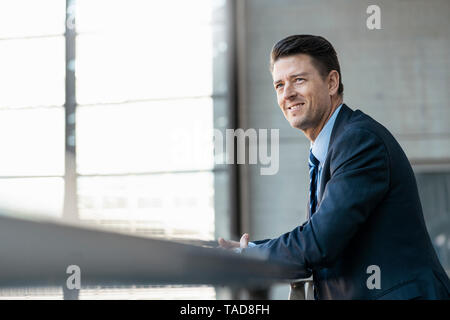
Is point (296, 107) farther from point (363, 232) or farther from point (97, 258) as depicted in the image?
point (97, 258)

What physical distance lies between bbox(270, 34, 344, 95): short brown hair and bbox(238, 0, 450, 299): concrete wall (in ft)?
8.75

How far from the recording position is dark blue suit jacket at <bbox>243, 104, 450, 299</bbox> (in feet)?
2.32

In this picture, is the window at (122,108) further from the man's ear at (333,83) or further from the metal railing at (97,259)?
the metal railing at (97,259)

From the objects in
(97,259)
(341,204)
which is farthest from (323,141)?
(97,259)

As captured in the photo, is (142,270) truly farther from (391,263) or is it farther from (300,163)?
(300,163)

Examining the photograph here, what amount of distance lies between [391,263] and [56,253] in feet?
1.91

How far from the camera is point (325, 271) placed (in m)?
0.76

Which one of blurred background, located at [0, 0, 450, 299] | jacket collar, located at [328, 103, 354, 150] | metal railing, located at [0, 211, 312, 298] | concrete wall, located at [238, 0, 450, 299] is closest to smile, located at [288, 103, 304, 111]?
jacket collar, located at [328, 103, 354, 150]

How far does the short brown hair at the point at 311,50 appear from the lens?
92 cm

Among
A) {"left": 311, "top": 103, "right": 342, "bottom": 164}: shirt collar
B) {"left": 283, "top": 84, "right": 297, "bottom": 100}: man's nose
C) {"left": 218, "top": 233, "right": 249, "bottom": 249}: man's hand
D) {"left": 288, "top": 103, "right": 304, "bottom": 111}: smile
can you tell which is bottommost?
{"left": 218, "top": 233, "right": 249, "bottom": 249}: man's hand

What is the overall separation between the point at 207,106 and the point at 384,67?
1259 mm

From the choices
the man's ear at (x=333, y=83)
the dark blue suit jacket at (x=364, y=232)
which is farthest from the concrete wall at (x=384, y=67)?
the dark blue suit jacket at (x=364, y=232)

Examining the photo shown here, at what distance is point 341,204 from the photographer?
0.72 meters

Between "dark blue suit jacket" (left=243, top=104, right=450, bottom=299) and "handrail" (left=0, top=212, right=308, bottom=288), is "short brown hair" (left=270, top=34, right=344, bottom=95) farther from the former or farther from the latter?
"handrail" (left=0, top=212, right=308, bottom=288)
